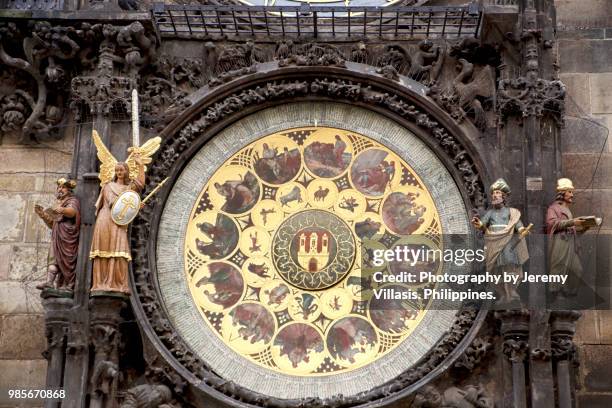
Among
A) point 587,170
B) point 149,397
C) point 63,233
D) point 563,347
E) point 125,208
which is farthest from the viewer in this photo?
point 587,170

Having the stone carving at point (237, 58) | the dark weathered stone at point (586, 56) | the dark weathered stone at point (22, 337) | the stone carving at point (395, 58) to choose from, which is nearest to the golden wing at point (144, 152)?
the stone carving at point (237, 58)

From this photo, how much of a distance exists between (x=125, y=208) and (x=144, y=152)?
61 centimetres

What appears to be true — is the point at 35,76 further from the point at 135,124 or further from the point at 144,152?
the point at 144,152

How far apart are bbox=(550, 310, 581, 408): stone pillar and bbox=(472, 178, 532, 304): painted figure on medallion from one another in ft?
1.24

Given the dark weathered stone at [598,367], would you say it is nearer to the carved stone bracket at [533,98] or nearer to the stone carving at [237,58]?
the carved stone bracket at [533,98]

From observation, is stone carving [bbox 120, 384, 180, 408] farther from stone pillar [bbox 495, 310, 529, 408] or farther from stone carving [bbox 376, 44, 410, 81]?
stone carving [bbox 376, 44, 410, 81]

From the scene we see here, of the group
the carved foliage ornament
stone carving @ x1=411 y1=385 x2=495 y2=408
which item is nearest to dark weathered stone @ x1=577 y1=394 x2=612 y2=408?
stone carving @ x1=411 y1=385 x2=495 y2=408

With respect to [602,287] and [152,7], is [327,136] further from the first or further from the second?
[602,287]

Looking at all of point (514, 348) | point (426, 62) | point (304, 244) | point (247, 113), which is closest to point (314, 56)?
point (247, 113)

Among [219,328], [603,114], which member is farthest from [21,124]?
[603,114]

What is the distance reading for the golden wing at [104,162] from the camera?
39.7 feet

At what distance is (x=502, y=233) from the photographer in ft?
38.2

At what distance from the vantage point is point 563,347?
11.4 metres

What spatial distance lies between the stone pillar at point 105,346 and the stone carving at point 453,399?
2.47 m
